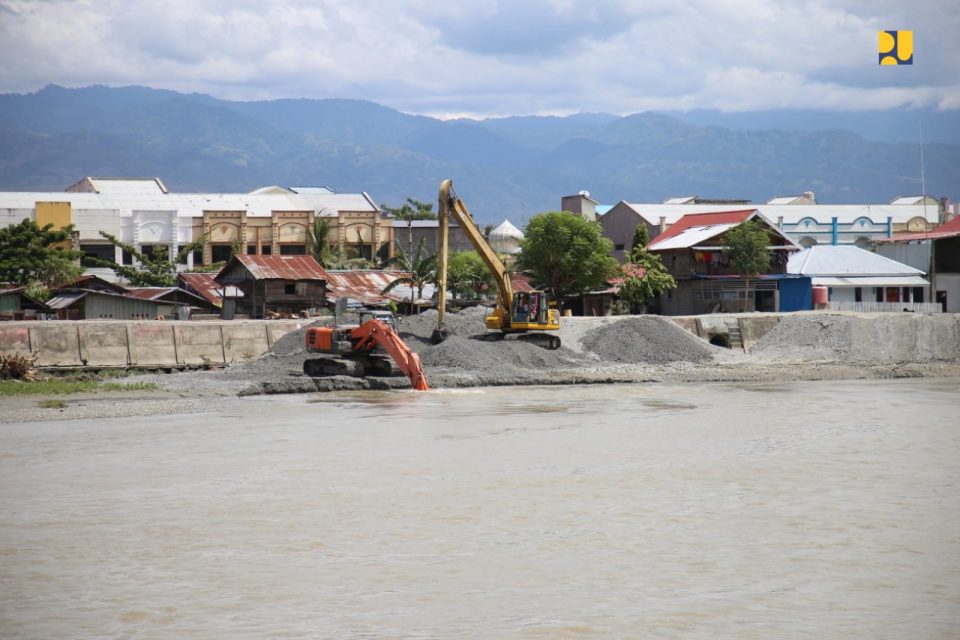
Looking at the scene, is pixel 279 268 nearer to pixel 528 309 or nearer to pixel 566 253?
pixel 566 253

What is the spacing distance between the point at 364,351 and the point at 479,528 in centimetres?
2049

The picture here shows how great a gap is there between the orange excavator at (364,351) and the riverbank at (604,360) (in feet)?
2.15

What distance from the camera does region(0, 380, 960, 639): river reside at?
1184 cm

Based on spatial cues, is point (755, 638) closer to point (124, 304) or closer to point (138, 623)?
point (138, 623)

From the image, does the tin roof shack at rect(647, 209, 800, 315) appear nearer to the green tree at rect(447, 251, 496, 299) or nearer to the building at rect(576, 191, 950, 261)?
the green tree at rect(447, 251, 496, 299)

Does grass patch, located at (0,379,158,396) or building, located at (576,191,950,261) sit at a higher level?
building, located at (576,191,950,261)

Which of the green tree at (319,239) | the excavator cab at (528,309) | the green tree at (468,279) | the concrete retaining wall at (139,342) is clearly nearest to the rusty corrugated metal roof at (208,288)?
the concrete retaining wall at (139,342)

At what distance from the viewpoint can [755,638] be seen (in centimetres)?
1098

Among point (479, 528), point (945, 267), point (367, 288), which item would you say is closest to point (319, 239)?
point (367, 288)

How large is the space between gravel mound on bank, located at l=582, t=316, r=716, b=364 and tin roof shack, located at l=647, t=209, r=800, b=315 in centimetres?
1955

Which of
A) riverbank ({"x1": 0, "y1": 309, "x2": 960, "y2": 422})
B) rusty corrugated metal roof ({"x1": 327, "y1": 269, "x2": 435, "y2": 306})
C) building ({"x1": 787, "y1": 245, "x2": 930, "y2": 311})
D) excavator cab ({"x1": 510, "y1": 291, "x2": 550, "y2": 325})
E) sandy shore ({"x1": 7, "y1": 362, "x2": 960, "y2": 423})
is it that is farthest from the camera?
building ({"x1": 787, "y1": 245, "x2": 930, "y2": 311})

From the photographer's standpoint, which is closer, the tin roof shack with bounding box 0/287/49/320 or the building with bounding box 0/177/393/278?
the tin roof shack with bounding box 0/287/49/320

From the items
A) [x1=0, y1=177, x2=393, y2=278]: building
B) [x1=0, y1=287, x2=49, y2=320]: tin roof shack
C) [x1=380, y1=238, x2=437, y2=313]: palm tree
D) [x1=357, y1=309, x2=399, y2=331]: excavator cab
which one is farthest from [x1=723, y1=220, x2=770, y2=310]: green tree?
[x1=0, y1=287, x2=49, y2=320]: tin roof shack

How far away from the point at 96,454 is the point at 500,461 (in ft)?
26.0
